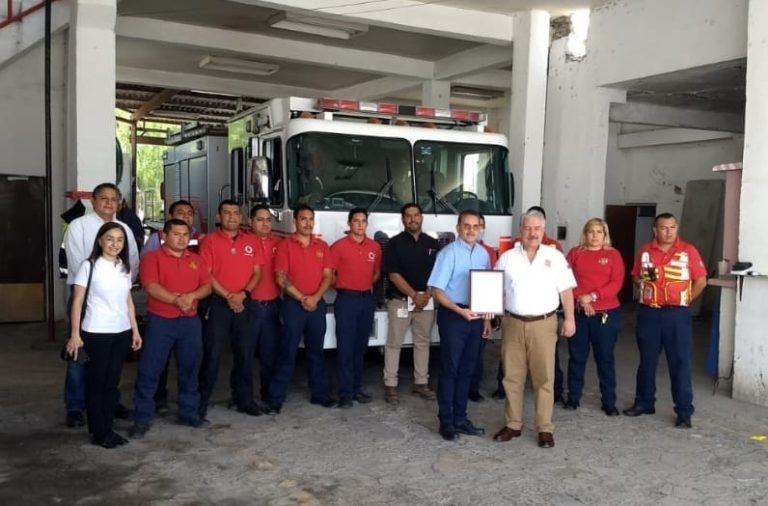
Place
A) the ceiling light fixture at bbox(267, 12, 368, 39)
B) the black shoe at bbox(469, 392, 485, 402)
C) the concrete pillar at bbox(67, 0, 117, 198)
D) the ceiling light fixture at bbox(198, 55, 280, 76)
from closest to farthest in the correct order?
the black shoe at bbox(469, 392, 485, 402)
the concrete pillar at bbox(67, 0, 117, 198)
the ceiling light fixture at bbox(267, 12, 368, 39)
the ceiling light fixture at bbox(198, 55, 280, 76)

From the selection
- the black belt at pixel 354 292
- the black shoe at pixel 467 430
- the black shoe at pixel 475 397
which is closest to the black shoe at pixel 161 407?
the black belt at pixel 354 292

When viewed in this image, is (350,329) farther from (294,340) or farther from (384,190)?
(384,190)

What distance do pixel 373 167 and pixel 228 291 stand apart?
2.03m

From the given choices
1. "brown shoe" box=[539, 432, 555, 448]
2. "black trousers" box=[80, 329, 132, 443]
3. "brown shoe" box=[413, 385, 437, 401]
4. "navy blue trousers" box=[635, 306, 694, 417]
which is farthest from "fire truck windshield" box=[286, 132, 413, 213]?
"brown shoe" box=[539, 432, 555, 448]

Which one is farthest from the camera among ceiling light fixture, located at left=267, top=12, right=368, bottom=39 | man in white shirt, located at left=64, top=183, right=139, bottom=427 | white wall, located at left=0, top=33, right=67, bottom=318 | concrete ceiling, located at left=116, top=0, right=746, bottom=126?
ceiling light fixture, located at left=267, top=12, right=368, bottom=39

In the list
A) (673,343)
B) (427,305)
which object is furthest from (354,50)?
(673,343)

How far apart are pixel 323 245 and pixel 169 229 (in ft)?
4.42

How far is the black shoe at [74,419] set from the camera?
17.9 ft

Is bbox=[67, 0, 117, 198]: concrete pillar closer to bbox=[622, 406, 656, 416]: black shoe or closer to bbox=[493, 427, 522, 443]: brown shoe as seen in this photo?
bbox=[493, 427, 522, 443]: brown shoe

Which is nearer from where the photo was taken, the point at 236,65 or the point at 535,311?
the point at 535,311

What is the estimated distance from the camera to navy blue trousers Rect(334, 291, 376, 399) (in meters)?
6.10

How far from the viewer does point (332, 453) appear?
5059 mm

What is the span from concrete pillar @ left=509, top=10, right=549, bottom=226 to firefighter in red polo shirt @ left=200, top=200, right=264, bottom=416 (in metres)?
4.87

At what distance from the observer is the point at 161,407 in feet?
19.3
